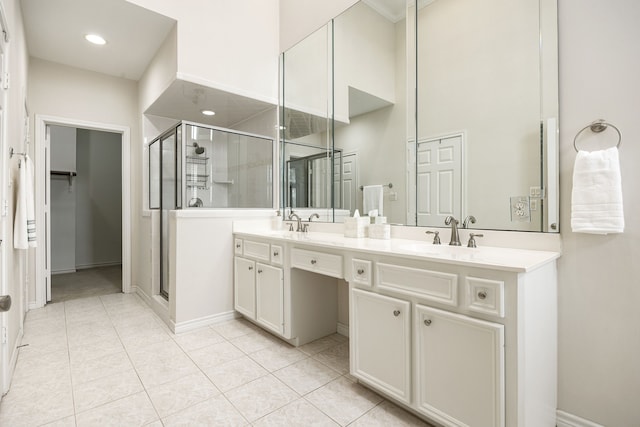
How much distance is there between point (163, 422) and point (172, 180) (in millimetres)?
2202

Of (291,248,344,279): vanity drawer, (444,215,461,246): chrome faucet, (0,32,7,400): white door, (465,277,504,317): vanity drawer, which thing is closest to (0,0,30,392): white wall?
(0,32,7,400): white door

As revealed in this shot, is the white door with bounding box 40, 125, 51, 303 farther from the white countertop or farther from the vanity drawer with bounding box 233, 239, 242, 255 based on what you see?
the white countertop

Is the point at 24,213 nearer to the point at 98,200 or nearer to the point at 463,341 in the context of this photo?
the point at 463,341

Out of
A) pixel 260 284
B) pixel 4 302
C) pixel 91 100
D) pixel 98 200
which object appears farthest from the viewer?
pixel 98 200

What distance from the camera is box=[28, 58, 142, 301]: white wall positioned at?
11.1ft

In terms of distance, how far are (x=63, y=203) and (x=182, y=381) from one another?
486 centimetres

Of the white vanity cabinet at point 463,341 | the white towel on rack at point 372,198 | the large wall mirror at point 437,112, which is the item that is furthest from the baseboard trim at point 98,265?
the white vanity cabinet at point 463,341

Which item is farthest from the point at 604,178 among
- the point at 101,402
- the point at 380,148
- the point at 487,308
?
the point at 101,402

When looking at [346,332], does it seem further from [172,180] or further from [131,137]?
[131,137]

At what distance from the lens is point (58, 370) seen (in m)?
2.06

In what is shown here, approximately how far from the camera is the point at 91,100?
145 inches

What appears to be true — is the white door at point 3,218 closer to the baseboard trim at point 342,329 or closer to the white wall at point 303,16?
the baseboard trim at point 342,329

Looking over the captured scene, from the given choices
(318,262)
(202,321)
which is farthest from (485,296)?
(202,321)

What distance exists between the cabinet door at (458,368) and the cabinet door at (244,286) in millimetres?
1616
